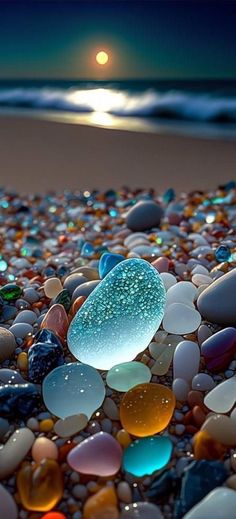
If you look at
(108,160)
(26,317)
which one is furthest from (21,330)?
(108,160)

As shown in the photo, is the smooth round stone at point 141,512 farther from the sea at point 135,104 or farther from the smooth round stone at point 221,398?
the sea at point 135,104

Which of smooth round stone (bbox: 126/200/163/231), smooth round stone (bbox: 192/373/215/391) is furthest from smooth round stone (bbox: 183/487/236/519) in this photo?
smooth round stone (bbox: 126/200/163/231)

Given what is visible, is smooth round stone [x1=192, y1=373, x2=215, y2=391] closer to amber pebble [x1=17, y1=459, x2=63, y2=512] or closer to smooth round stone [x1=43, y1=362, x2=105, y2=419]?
smooth round stone [x1=43, y1=362, x2=105, y2=419]

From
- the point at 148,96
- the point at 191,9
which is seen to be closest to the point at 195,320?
the point at 191,9

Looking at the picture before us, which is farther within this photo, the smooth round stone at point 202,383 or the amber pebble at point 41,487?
the smooth round stone at point 202,383

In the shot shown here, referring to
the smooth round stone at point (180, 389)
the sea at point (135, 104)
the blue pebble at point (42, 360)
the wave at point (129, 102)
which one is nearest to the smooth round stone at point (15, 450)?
the blue pebble at point (42, 360)

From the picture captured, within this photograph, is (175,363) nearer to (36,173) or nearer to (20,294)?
(20,294)
